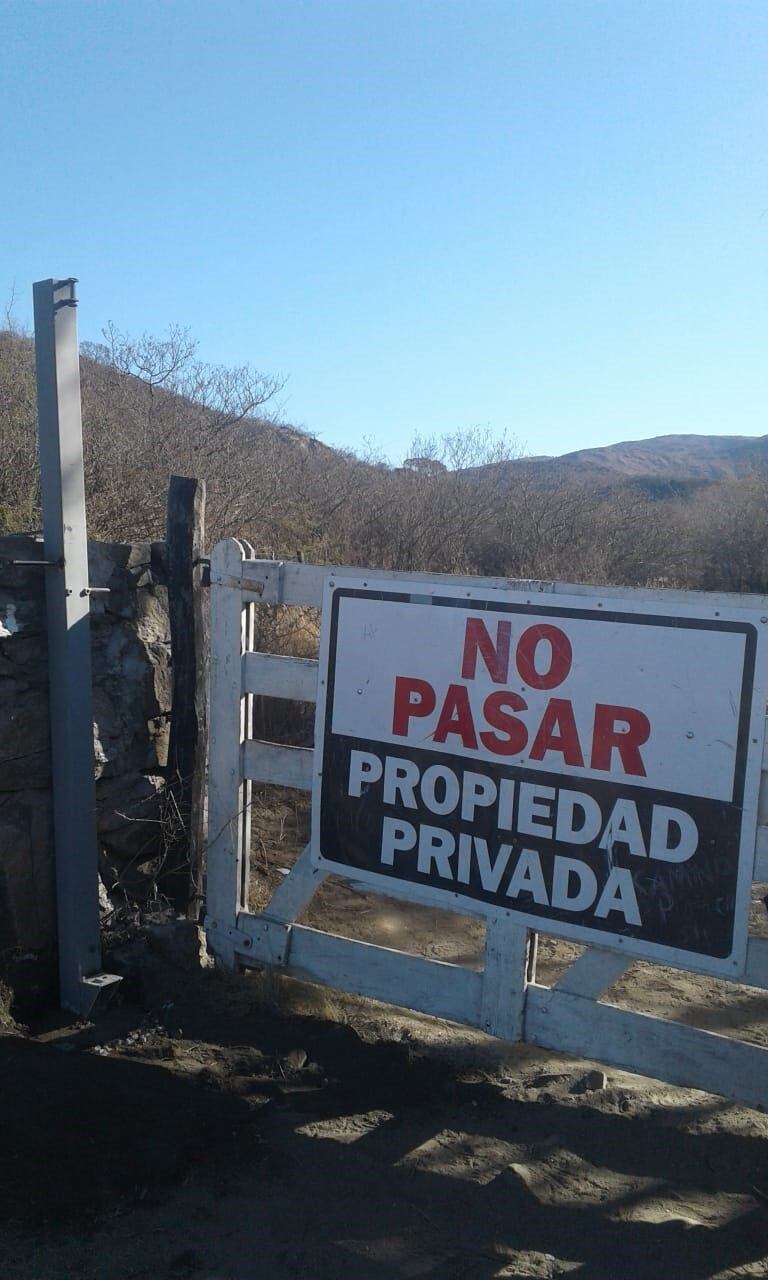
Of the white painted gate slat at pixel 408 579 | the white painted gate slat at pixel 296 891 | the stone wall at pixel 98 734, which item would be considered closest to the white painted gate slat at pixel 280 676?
the white painted gate slat at pixel 408 579

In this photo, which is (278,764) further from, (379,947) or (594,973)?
(594,973)

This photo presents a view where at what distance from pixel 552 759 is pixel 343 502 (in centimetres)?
1184

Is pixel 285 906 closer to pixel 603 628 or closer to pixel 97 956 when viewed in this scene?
pixel 97 956

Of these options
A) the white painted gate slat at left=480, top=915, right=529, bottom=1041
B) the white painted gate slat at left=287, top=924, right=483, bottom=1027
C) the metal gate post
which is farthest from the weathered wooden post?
the white painted gate slat at left=480, top=915, right=529, bottom=1041

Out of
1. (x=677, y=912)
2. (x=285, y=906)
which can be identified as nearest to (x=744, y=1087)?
(x=677, y=912)

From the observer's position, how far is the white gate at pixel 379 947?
10.7 feet

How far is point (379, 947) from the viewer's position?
4.04 meters

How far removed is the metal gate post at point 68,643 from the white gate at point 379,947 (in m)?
0.50

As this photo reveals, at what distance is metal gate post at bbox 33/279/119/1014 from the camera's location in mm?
3975

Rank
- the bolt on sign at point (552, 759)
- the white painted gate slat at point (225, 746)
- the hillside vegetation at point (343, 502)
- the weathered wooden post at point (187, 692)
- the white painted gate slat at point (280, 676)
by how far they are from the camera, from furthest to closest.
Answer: the hillside vegetation at point (343, 502) → the weathered wooden post at point (187, 692) → the white painted gate slat at point (225, 746) → the white painted gate slat at point (280, 676) → the bolt on sign at point (552, 759)

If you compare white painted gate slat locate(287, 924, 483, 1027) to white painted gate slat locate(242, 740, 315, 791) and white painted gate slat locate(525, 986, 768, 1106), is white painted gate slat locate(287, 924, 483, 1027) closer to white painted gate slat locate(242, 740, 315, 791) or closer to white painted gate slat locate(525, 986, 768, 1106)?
white painted gate slat locate(525, 986, 768, 1106)

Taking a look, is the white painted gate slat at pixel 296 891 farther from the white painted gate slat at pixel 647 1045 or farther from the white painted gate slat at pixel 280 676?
the white painted gate slat at pixel 647 1045

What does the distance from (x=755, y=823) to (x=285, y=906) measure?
6.20ft

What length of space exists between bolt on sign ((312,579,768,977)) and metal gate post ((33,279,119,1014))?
38.0 inches
